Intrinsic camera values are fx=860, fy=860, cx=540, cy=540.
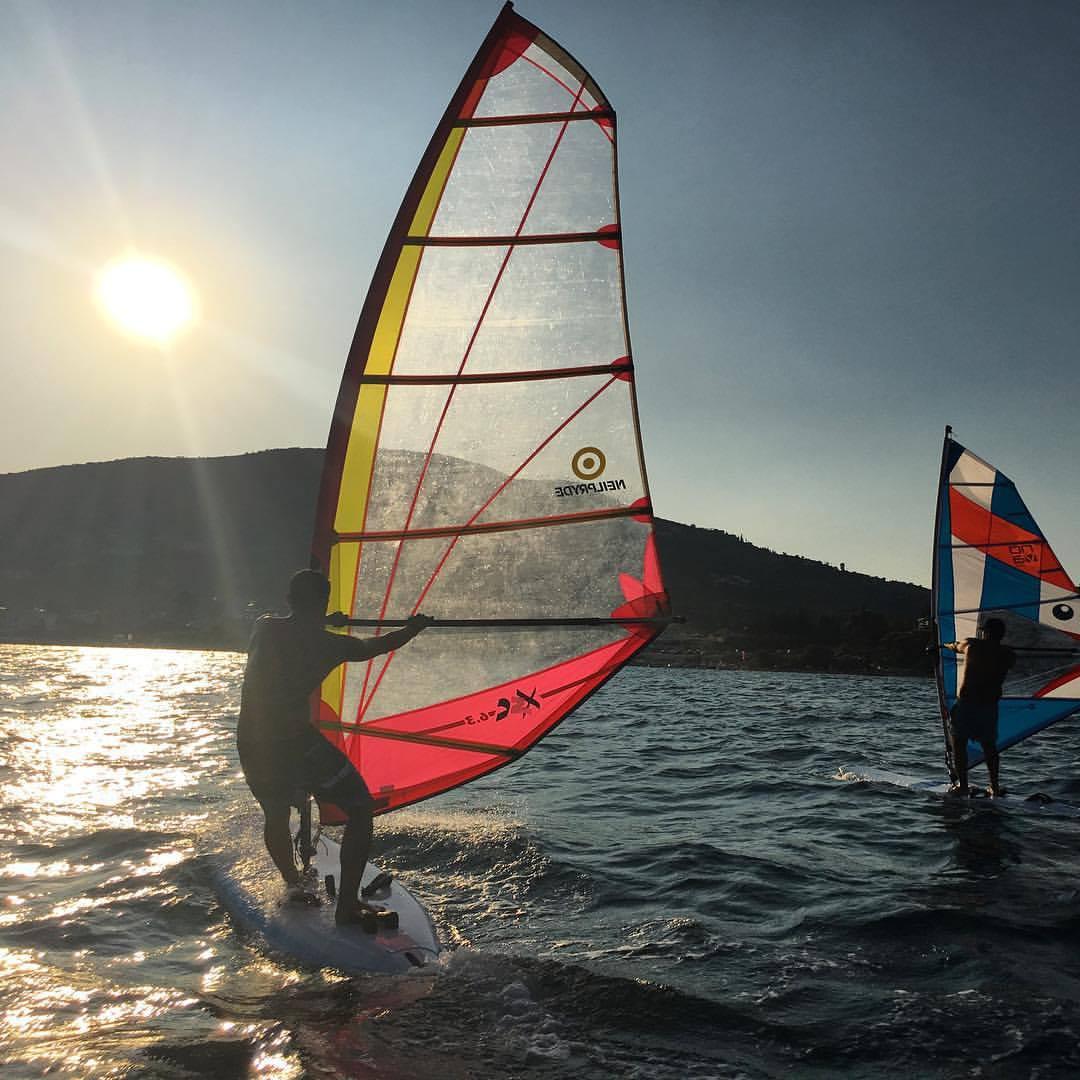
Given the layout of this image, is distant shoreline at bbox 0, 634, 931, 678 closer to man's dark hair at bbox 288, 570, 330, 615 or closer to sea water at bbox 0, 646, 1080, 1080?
sea water at bbox 0, 646, 1080, 1080

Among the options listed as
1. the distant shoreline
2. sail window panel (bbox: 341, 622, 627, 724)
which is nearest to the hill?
the distant shoreline

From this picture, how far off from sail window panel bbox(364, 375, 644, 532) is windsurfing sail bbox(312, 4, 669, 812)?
14mm

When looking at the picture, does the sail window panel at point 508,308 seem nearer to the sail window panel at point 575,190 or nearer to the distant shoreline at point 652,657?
the sail window panel at point 575,190

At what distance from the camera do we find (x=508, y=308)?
596 centimetres

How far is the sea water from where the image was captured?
154 inches

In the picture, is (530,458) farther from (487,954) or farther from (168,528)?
(168,528)

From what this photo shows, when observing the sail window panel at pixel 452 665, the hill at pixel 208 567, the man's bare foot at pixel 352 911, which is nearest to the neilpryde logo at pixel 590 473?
the sail window panel at pixel 452 665

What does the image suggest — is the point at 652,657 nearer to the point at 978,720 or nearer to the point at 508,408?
the point at 978,720

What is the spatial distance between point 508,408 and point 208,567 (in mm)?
126228

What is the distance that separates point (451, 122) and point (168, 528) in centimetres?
13401

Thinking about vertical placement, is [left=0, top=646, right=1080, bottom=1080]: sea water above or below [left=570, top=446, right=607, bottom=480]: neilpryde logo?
below

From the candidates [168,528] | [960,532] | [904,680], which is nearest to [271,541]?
[168,528]

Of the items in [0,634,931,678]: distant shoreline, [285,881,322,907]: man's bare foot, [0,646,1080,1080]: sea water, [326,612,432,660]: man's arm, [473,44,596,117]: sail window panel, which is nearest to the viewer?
[0,646,1080,1080]: sea water

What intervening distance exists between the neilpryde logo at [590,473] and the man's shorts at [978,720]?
687 cm
